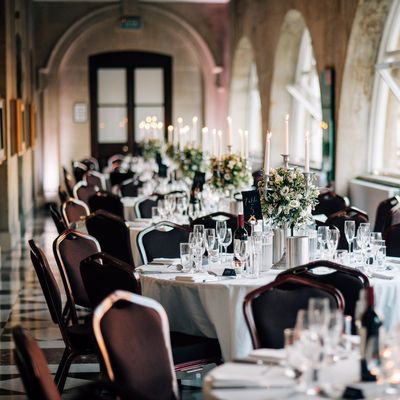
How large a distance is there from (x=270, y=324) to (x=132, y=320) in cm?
76

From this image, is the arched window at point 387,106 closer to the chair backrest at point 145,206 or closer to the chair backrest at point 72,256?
the chair backrest at point 145,206

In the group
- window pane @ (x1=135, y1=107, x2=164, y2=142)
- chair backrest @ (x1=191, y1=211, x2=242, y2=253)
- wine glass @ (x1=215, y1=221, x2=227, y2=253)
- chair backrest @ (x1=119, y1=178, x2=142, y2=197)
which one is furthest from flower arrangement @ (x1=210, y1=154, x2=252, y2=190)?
window pane @ (x1=135, y1=107, x2=164, y2=142)

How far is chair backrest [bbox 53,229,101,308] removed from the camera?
6285 millimetres

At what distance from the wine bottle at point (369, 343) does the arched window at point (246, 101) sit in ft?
53.0

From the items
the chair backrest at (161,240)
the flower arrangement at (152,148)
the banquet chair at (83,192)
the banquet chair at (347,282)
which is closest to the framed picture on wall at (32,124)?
the flower arrangement at (152,148)

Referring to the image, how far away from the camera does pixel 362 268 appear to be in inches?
221

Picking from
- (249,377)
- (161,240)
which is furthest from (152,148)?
(249,377)

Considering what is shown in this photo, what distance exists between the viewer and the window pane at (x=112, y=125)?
21.4 metres

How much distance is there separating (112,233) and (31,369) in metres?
4.54

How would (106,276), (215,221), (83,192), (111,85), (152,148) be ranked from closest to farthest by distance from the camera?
(106,276), (215,221), (83,192), (152,148), (111,85)

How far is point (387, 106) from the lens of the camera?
11734 mm

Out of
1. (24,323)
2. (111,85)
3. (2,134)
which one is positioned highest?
(111,85)

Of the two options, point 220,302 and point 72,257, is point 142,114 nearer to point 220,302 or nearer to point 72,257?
point 72,257

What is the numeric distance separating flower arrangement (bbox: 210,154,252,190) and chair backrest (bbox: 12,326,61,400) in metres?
5.20
